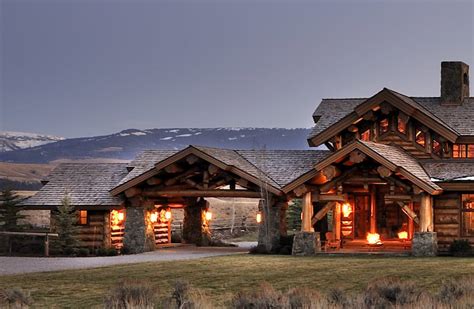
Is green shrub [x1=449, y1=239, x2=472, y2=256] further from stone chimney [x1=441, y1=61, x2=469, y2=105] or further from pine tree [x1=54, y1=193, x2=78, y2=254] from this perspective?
pine tree [x1=54, y1=193, x2=78, y2=254]

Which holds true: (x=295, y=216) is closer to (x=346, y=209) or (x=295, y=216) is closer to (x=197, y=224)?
(x=197, y=224)

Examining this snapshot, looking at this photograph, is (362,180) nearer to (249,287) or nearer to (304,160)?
(304,160)

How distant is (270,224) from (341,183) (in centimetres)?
390

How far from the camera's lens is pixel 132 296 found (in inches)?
774

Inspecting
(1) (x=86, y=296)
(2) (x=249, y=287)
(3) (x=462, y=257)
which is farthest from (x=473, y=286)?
(3) (x=462, y=257)

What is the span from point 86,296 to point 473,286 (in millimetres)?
9138

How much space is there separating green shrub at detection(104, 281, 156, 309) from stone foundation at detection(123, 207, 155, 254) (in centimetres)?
2126

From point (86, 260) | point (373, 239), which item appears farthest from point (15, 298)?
point (373, 239)

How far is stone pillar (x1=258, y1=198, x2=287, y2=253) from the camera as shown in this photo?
40188 mm

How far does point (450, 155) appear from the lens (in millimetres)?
40562

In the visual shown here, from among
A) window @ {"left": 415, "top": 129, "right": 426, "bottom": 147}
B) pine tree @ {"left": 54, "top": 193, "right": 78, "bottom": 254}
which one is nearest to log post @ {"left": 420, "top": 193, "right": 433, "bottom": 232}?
window @ {"left": 415, "top": 129, "right": 426, "bottom": 147}

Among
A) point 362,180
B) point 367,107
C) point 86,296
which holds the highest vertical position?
point 367,107

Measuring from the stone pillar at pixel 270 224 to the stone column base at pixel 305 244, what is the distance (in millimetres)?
1941

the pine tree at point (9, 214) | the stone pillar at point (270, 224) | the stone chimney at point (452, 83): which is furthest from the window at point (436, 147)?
the pine tree at point (9, 214)
